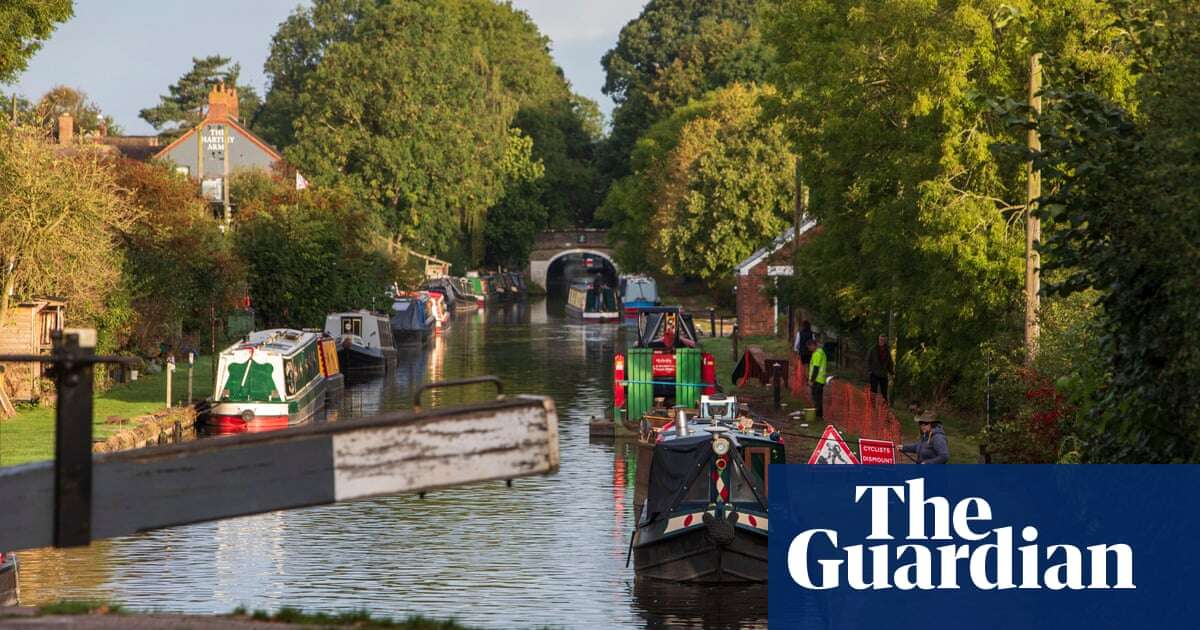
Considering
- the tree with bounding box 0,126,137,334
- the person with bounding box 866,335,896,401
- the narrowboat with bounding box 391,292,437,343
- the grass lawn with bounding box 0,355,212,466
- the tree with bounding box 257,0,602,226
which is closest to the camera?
the grass lawn with bounding box 0,355,212,466

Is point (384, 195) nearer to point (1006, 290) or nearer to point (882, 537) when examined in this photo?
point (1006, 290)

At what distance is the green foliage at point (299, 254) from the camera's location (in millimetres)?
59562

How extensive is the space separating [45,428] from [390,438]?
2856 centimetres

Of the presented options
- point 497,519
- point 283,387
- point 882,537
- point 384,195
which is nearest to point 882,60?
point 497,519

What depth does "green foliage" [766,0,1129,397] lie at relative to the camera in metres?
30.9

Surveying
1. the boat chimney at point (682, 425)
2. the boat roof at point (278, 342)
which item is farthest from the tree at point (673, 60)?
the boat chimney at point (682, 425)

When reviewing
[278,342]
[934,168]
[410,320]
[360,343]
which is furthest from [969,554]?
[410,320]

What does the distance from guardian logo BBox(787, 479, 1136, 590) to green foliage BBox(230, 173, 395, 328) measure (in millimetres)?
44322

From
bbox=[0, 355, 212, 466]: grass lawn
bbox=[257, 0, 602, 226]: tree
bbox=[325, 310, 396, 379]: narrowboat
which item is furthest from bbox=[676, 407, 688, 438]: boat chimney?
bbox=[257, 0, 602, 226]: tree

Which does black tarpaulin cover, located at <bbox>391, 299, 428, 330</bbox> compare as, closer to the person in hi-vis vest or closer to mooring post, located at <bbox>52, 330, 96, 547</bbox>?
the person in hi-vis vest

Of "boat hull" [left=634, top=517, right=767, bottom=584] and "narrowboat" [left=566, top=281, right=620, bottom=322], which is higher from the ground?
"narrowboat" [left=566, top=281, right=620, bottom=322]

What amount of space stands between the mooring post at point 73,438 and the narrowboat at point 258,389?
111 ft

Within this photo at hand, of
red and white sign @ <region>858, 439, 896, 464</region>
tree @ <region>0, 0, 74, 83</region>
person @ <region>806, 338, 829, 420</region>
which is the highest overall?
tree @ <region>0, 0, 74, 83</region>

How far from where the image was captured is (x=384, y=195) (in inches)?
3844
